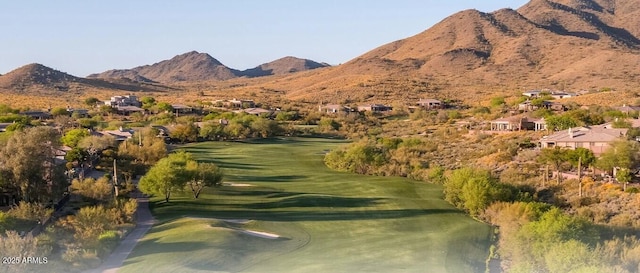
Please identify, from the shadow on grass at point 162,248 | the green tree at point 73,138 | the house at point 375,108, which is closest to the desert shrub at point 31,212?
the shadow on grass at point 162,248

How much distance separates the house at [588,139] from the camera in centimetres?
5081

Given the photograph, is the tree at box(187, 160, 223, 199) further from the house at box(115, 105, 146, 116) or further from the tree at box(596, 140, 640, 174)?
the house at box(115, 105, 146, 116)

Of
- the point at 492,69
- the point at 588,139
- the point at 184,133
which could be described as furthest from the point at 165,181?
the point at 492,69

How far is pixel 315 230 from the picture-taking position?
31.3 metres

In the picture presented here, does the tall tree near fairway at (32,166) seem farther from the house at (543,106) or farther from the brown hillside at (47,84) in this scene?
the brown hillside at (47,84)

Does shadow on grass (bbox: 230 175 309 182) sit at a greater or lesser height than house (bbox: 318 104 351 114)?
lesser

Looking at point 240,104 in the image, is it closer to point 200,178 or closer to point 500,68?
point 500,68

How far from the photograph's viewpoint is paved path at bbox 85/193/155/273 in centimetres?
2441

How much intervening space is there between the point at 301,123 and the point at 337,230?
77969 mm

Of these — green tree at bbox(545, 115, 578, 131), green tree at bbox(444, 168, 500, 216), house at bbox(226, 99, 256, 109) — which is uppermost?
house at bbox(226, 99, 256, 109)

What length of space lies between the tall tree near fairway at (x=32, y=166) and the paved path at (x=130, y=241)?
472cm

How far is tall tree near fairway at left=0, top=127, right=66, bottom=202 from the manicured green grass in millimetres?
5818

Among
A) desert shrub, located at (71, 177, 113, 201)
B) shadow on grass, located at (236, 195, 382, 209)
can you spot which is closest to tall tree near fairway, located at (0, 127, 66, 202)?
desert shrub, located at (71, 177, 113, 201)

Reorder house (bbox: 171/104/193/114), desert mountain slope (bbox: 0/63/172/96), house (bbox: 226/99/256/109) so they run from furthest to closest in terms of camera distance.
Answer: desert mountain slope (bbox: 0/63/172/96)
house (bbox: 226/99/256/109)
house (bbox: 171/104/193/114)
